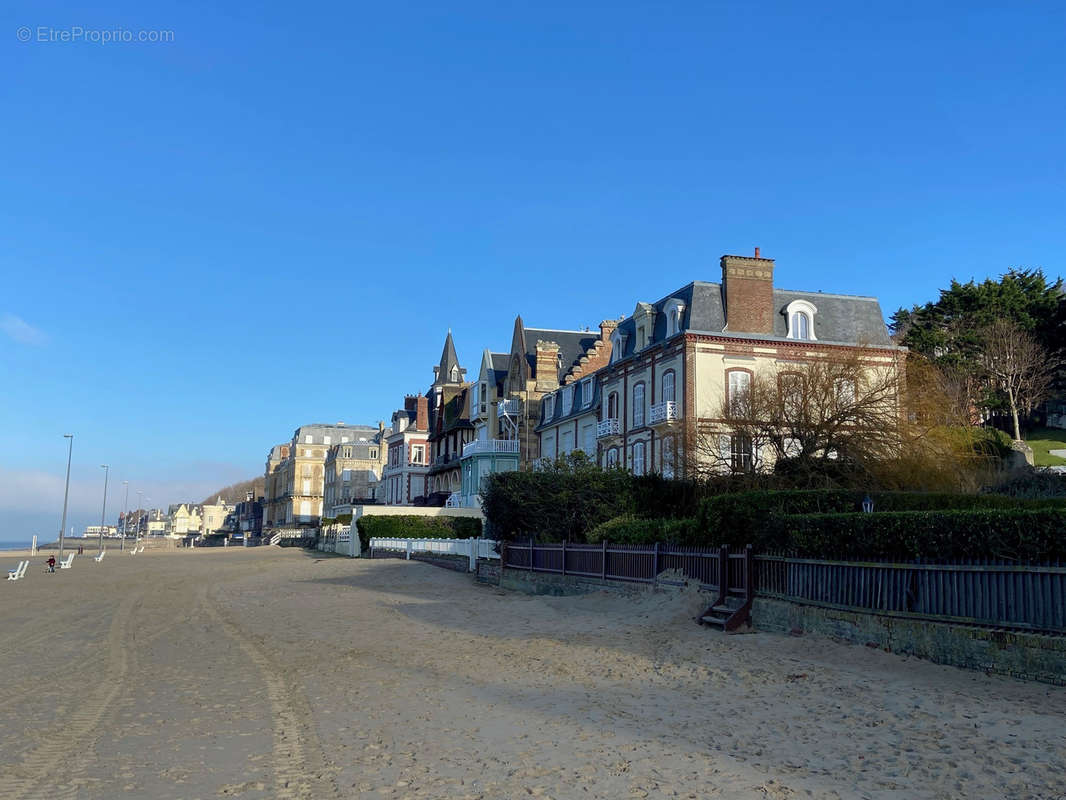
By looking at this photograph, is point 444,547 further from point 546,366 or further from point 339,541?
point 339,541

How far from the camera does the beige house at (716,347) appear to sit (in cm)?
3525

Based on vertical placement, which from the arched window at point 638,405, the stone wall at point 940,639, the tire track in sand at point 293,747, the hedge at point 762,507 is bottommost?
the tire track in sand at point 293,747

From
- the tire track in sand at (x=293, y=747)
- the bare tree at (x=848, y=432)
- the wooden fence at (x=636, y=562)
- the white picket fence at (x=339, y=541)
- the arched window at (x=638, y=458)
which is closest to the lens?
the tire track in sand at (x=293, y=747)

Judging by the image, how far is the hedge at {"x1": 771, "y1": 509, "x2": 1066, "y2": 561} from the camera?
11.4 m

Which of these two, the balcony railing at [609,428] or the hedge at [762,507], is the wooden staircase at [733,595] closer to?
the hedge at [762,507]

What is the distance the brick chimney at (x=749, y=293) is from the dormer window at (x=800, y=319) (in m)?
0.70

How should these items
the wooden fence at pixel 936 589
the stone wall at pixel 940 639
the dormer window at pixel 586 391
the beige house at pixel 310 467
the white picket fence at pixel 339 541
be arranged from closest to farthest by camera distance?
1. the stone wall at pixel 940 639
2. the wooden fence at pixel 936 589
3. the dormer window at pixel 586 391
4. the white picket fence at pixel 339 541
5. the beige house at pixel 310 467

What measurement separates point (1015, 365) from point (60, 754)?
48447 mm

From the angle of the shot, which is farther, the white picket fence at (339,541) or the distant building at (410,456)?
the distant building at (410,456)

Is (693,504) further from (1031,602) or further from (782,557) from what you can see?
(1031,602)

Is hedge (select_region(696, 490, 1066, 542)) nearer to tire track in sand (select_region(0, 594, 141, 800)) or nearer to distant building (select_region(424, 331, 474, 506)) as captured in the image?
tire track in sand (select_region(0, 594, 141, 800))

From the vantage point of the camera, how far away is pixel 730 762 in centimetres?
818

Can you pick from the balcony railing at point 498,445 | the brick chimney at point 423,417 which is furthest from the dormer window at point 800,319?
the brick chimney at point 423,417

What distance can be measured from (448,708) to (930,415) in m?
22.9
